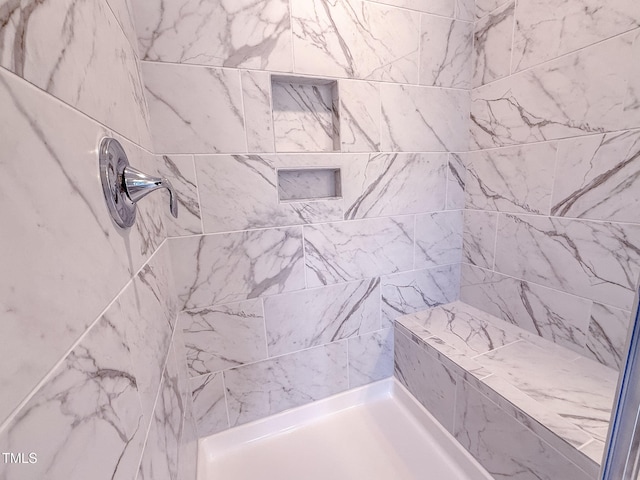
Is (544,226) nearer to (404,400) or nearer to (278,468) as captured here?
(404,400)

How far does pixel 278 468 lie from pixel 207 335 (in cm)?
61

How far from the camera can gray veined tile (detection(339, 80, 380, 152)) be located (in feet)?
3.66

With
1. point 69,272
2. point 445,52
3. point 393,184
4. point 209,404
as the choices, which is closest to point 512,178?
point 393,184

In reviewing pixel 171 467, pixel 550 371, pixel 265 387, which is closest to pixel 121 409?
pixel 171 467

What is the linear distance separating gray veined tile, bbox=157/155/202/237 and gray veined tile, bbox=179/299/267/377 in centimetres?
33

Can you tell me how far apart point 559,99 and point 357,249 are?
952 millimetres

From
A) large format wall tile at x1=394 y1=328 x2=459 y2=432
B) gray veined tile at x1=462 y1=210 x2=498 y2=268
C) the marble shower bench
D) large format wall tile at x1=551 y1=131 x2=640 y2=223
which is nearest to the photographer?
the marble shower bench

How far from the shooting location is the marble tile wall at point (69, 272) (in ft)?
0.79

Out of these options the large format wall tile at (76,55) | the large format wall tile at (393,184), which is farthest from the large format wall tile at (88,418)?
the large format wall tile at (393,184)

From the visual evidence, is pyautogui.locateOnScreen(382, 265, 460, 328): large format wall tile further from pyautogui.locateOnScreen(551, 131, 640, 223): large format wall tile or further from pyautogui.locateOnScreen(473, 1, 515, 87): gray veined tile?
pyautogui.locateOnScreen(473, 1, 515, 87): gray veined tile

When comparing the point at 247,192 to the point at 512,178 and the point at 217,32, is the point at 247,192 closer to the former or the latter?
the point at 217,32

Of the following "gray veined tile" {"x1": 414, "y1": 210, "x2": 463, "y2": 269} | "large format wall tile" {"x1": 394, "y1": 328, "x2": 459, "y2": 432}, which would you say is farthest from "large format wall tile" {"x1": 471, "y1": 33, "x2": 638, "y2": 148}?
"large format wall tile" {"x1": 394, "y1": 328, "x2": 459, "y2": 432}

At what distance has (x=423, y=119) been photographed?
4.11 ft

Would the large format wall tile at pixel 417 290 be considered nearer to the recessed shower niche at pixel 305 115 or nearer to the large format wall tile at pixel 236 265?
the large format wall tile at pixel 236 265
